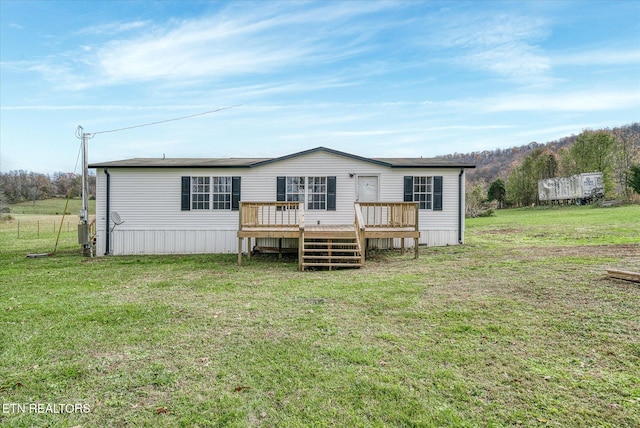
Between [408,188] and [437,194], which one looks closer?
[408,188]

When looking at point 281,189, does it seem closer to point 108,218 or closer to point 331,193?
point 331,193

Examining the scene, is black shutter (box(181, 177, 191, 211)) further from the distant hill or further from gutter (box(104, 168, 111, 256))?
the distant hill

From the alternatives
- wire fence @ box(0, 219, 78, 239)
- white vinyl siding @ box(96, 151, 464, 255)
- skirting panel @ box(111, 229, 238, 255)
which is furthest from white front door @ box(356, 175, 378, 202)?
wire fence @ box(0, 219, 78, 239)

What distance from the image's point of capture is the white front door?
12.7 meters

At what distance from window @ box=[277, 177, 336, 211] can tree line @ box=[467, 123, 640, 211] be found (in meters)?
24.6

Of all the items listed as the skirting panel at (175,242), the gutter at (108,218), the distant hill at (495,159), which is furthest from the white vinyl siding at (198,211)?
the distant hill at (495,159)

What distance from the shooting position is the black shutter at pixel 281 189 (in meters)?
12.6

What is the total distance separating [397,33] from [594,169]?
26875 millimetres

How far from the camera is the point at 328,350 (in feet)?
12.5

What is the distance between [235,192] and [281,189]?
1.76 metres

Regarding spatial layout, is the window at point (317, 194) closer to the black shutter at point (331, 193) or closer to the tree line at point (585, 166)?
the black shutter at point (331, 193)

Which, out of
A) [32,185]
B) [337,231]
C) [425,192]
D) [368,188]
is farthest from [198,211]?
[32,185]

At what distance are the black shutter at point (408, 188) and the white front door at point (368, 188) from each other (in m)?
1.10

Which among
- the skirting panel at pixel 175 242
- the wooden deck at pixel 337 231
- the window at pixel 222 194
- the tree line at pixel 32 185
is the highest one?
the tree line at pixel 32 185
